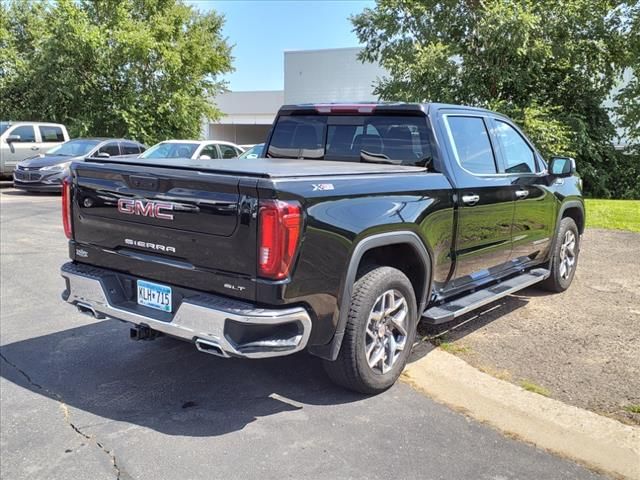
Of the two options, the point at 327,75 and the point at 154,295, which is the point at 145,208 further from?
the point at 327,75

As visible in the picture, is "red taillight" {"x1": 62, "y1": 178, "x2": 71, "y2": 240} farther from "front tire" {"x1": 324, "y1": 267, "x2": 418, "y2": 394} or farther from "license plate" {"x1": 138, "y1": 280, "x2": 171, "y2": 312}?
"front tire" {"x1": 324, "y1": 267, "x2": 418, "y2": 394}

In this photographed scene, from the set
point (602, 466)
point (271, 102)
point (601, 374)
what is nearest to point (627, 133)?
point (601, 374)

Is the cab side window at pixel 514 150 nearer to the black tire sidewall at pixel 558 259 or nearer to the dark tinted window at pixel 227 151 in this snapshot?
the black tire sidewall at pixel 558 259

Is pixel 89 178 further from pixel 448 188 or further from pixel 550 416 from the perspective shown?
pixel 550 416

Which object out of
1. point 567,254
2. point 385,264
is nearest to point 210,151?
point 567,254

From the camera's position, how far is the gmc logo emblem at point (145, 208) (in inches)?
142

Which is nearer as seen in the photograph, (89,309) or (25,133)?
(89,309)

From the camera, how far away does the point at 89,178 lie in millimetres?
4062

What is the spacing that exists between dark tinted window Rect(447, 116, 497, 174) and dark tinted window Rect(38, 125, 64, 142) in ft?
56.8

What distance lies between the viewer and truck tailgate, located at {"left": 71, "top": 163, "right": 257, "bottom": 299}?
10.9 ft

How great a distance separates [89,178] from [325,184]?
1.74 meters

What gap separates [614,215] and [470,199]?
28.6ft

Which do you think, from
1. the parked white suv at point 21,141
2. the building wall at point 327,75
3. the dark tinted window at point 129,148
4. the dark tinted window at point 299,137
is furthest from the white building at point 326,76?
the dark tinted window at point 299,137

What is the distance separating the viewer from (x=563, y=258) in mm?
6629
